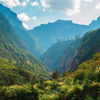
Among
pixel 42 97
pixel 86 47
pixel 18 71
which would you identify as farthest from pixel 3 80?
pixel 42 97

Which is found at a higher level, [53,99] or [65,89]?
[65,89]

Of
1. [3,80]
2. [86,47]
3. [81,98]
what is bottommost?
[81,98]

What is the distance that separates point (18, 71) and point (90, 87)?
133 meters

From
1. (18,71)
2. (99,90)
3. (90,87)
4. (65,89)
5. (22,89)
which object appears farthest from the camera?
(18,71)

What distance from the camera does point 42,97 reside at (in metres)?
22.4

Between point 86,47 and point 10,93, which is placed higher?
point 86,47

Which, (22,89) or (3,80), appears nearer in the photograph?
(22,89)

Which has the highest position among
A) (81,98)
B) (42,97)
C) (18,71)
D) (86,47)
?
(86,47)

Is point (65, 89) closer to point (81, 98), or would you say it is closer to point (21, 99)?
point (81, 98)

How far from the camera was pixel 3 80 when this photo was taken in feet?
392

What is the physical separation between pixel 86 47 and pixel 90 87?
146489mm

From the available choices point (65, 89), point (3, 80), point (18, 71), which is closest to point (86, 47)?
point (18, 71)

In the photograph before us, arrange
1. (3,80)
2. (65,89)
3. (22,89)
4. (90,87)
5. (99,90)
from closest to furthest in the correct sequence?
(99,90), (90,87), (65,89), (22,89), (3,80)

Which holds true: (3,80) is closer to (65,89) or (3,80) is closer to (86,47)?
(86,47)
